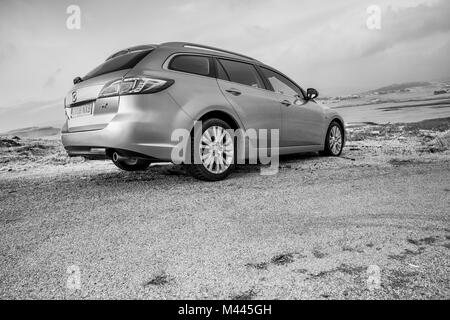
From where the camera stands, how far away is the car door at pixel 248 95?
16.2ft

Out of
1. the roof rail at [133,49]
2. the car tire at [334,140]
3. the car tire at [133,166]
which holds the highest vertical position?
the roof rail at [133,49]

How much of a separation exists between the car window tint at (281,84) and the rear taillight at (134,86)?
7.57ft

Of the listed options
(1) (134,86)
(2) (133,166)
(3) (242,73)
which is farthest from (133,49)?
(2) (133,166)

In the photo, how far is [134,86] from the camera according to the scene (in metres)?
3.95

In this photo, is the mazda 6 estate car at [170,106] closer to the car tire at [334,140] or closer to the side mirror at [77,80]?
the side mirror at [77,80]

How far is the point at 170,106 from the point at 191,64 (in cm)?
78

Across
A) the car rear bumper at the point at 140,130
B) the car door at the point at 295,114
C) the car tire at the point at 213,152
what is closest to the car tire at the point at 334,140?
the car door at the point at 295,114

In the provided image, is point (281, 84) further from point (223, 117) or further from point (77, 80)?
point (77, 80)

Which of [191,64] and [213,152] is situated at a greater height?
[191,64]

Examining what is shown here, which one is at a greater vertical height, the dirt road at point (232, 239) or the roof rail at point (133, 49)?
the roof rail at point (133, 49)

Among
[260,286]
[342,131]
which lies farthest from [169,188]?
[342,131]

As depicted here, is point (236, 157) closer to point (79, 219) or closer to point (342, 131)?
point (79, 219)

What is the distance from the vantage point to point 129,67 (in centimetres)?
416

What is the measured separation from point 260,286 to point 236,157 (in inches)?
126
